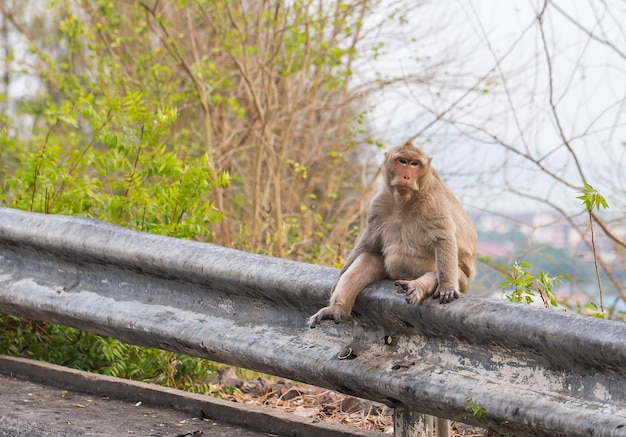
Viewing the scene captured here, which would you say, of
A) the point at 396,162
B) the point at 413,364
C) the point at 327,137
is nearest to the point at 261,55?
the point at 327,137

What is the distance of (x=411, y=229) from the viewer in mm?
3951

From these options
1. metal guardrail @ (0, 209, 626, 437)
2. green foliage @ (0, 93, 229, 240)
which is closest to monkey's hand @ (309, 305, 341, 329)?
metal guardrail @ (0, 209, 626, 437)

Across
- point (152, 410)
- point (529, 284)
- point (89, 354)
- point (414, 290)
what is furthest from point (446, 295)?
point (89, 354)

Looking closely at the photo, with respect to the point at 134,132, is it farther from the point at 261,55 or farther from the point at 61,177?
the point at 261,55

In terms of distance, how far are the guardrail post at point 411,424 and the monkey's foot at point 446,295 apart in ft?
1.29

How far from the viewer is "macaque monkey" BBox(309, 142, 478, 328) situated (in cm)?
384

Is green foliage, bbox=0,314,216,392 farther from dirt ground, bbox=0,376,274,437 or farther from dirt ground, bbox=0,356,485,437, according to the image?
dirt ground, bbox=0,376,274,437

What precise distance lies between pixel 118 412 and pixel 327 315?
1038mm

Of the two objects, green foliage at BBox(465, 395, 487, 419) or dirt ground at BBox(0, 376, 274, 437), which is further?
dirt ground at BBox(0, 376, 274, 437)

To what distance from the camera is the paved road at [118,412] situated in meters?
3.41

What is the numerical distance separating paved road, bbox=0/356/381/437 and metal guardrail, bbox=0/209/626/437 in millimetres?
242

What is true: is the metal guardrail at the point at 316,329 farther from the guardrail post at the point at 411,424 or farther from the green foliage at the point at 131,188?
the green foliage at the point at 131,188

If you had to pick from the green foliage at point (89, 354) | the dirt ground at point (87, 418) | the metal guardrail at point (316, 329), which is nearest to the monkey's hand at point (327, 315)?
the metal guardrail at point (316, 329)

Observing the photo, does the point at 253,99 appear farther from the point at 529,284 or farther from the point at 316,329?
the point at 316,329
